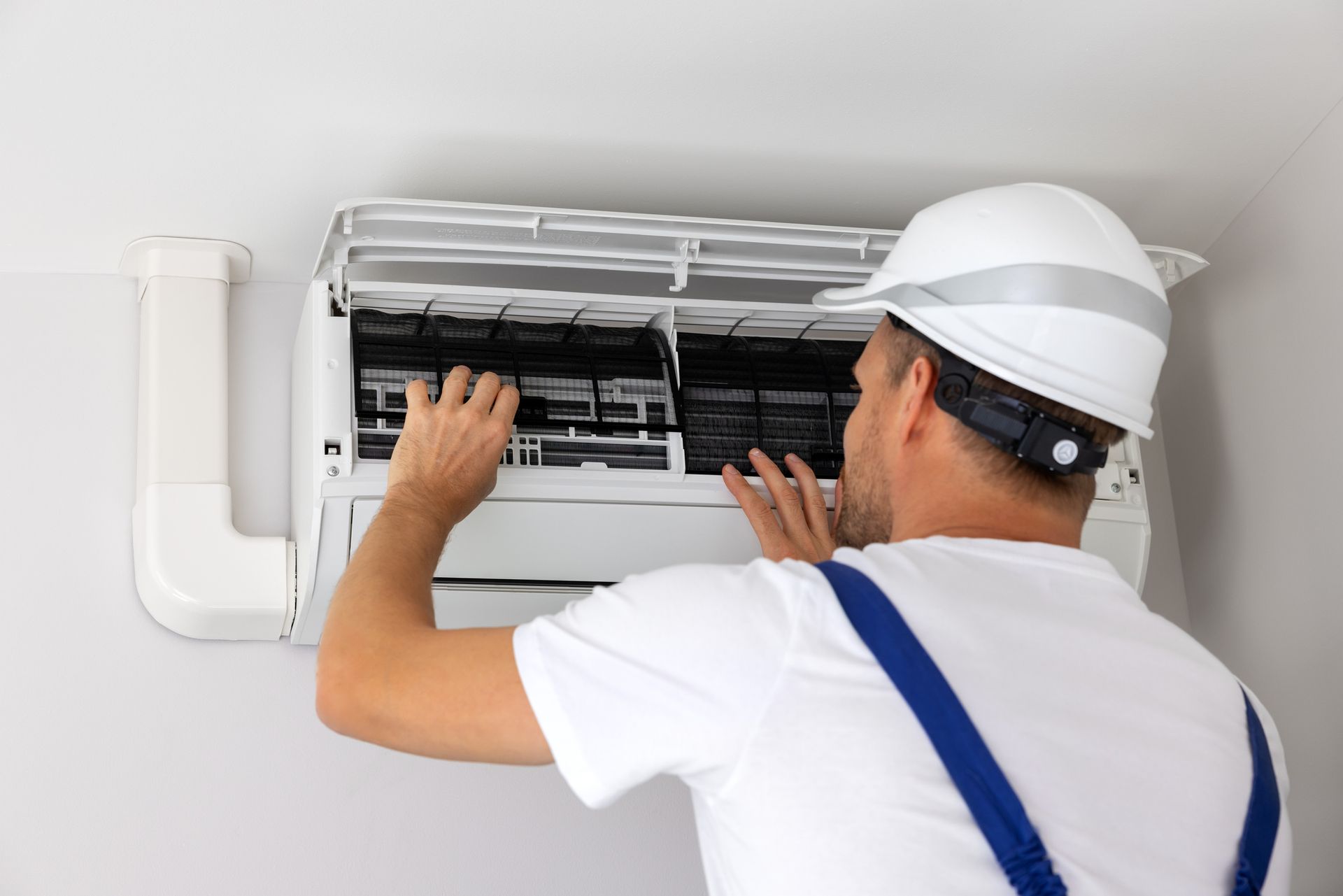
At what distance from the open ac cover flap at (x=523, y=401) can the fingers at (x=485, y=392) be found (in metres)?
0.07

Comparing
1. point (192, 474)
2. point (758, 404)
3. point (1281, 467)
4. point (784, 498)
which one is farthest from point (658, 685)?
point (1281, 467)

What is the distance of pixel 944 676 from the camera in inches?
34.4

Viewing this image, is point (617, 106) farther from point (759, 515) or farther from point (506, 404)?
point (759, 515)

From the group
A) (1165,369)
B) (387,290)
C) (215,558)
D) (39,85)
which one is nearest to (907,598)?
(387,290)

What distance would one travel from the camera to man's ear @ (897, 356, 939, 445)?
110 centimetres

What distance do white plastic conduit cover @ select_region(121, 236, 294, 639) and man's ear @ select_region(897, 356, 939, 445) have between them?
878 millimetres

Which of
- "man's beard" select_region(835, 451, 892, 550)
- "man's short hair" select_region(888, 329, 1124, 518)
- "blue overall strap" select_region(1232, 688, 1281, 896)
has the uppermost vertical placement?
"man's short hair" select_region(888, 329, 1124, 518)

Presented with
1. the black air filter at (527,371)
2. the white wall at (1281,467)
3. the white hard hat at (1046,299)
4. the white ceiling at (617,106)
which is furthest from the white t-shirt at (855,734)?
the white wall at (1281,467)

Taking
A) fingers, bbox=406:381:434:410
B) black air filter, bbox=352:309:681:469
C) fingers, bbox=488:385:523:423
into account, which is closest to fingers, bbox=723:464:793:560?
black air filter, bbox=352:309:681:469

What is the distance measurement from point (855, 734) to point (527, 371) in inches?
29.3

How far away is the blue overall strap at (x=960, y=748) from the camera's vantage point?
0.83m

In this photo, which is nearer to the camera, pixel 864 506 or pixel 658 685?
pixel 658 685

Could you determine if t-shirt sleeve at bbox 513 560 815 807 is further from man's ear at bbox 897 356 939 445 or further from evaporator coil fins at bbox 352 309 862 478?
evaporator coil fins at bbox 352 309 862 478

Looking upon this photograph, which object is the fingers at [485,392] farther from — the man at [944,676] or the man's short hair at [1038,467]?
the man's short hair at [1038,467]
